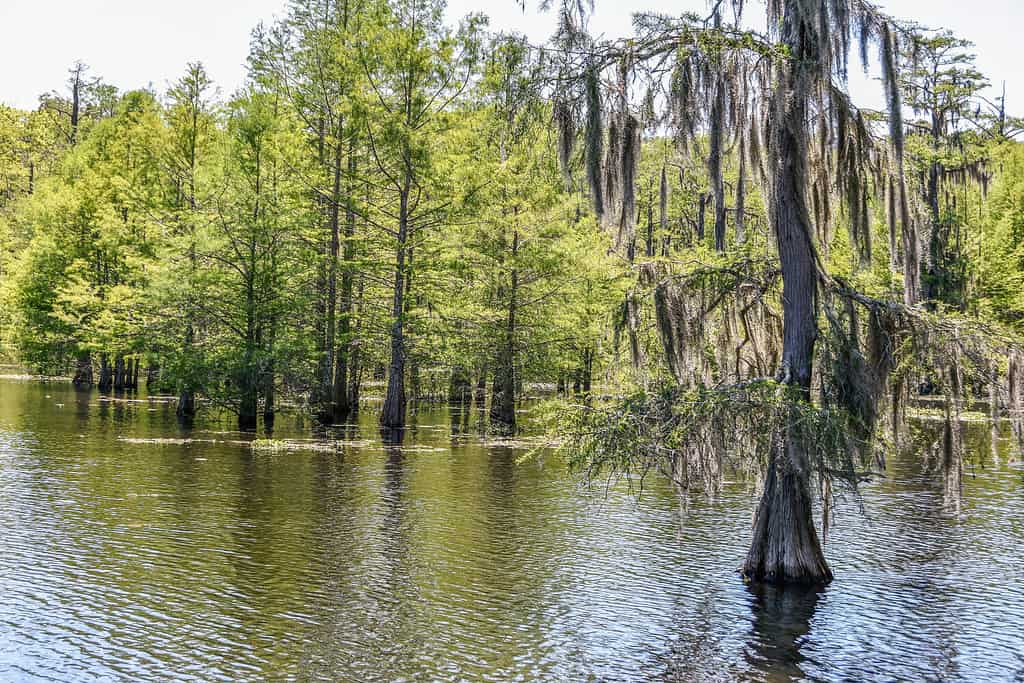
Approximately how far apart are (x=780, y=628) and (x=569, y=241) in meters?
23.2

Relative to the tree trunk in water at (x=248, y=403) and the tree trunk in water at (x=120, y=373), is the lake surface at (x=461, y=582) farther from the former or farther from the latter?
the tree trunk in water at (x=120, y=373)

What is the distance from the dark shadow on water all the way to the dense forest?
42 cm

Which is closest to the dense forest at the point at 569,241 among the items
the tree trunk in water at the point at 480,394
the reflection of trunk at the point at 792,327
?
the reflection of trunk at the point at 792,327

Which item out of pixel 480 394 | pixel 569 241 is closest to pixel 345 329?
pixel 569 241

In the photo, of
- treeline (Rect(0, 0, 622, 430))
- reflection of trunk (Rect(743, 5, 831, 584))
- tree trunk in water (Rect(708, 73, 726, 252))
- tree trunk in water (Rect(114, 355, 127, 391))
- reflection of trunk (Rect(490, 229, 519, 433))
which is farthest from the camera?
tree trunk in water (Rect(114, 355, 127, 391))

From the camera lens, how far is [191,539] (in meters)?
15.7

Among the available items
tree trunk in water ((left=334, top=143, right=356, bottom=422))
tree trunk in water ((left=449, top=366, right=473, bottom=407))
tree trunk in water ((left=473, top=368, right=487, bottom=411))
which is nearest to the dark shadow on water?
tree trunk in water ((left=334, top=143, right=356, bottom=422))

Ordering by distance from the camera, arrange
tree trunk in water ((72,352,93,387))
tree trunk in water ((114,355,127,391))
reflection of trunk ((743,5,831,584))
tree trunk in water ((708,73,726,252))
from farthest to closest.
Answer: tree trunk in water ((72,352,93,387)) → tree trunk in water ((114,355,127,391)) → reflection of trunk ((743,5,831,584)) → tree trunk in water ((708,73,726,252))

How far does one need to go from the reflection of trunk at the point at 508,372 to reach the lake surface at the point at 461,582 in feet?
35.0

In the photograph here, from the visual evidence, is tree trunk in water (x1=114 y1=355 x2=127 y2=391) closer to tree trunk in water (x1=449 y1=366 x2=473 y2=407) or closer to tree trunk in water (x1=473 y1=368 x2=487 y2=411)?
tree trunk in water (x1=473 y1=368 x2=487 y2=411)

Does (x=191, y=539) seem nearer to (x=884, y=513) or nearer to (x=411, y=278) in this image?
(x=884, y=513)

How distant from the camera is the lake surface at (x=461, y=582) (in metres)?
10.6

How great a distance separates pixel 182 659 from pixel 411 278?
23593mm

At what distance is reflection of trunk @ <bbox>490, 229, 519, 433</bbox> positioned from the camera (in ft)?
111
